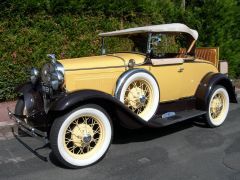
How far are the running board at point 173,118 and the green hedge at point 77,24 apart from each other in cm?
340

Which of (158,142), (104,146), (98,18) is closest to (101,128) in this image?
(104,146)

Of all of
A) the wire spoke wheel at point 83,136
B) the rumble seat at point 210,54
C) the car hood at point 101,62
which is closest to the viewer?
the wire spoke wheel at point 83,136

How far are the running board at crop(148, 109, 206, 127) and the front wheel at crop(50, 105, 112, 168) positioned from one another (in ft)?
2.48

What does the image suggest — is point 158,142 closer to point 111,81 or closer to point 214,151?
point 214,151

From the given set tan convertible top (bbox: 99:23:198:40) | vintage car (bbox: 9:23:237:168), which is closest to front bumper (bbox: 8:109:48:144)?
vintage car (bbox: 9:23:237:168)

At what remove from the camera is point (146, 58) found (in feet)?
17.8

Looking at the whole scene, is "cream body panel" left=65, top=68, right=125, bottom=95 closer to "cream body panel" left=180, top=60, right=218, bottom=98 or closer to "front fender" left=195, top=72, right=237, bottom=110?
"cream body panel" left=180, top=60, right=218, bottom=98

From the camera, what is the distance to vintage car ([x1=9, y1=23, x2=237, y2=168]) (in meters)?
4.46

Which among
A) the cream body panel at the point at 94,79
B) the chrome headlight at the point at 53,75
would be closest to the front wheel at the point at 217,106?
the cream body panel at the point at 94,79

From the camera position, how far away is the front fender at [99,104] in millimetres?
4268

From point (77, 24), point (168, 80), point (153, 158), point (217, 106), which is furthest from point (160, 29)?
point (77, 24)

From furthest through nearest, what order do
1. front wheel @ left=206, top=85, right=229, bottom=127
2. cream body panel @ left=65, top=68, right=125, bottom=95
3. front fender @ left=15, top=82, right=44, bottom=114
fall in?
1. front wheel @ left=206, top=85, right=229, bottom=127
2. front fender @ left=15, top=82, right=44, bottom=114
3. cream body panel @ left=65, top=68, right=125, bottom=95

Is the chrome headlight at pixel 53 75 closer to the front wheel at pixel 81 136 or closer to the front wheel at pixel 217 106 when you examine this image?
the front wheel at pixel 81 136

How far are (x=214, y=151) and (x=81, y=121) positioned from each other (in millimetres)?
1850
